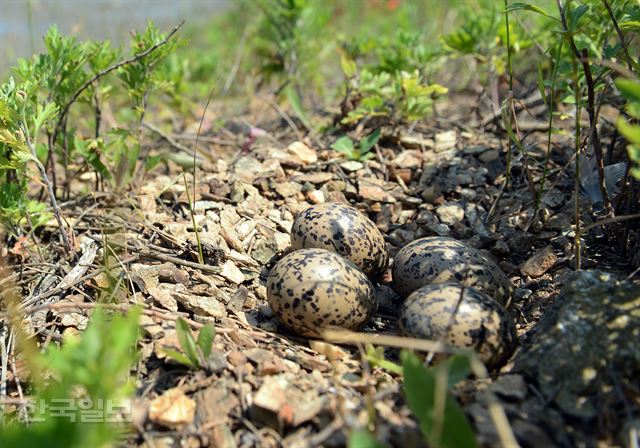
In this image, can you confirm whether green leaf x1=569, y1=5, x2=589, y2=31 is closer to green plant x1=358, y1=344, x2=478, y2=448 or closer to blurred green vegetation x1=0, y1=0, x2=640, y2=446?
blurred green vegetation x1=0, y1=0, x2=640, y2=446

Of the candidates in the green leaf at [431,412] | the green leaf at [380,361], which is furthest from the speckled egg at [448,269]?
the green leaf at [431,412]

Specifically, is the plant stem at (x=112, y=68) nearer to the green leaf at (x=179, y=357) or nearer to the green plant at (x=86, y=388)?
the green leaf at (x=179, y=357)

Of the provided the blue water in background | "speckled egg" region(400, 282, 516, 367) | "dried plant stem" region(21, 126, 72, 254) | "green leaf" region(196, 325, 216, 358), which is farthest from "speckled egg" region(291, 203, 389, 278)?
the blue water in background

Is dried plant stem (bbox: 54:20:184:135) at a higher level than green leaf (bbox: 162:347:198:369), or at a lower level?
higher

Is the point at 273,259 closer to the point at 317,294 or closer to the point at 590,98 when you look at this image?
the point at 317,294

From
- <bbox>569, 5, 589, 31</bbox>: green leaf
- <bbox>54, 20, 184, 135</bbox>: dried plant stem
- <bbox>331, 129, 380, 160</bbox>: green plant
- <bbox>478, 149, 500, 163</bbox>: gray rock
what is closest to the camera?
<bbox>569, 5, 589, 31</bbox>: green leaf

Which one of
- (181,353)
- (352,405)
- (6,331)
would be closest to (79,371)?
(181,353)

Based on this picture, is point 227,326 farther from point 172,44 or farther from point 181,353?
point 172,44
